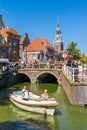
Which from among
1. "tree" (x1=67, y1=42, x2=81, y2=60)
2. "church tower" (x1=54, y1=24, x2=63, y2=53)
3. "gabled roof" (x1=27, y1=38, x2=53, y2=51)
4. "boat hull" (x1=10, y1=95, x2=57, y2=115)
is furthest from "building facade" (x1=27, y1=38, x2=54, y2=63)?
"boat hull" (x1=10, y1=95, x2=57, y2=115)

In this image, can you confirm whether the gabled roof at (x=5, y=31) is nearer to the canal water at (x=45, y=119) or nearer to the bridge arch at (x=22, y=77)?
the bridge arch at (x=22, y=77)

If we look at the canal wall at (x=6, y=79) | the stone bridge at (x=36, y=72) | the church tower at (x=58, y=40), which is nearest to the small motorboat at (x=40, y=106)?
the canal wall at (x=6, y=79)

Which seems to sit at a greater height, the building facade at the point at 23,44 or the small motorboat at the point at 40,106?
the building facade at the point at 23,44

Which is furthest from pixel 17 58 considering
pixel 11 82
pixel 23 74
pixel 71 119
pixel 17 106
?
pixel 71 119

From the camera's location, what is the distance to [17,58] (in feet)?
251

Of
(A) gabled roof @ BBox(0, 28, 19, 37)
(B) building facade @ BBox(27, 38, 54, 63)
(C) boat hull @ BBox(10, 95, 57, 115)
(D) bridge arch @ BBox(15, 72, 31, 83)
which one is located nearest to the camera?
(C) boat hull @ BBox(10, 95, 57, 115)

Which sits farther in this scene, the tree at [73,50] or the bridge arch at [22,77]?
the tree at [73,50]

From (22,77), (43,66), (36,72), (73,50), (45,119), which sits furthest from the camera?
(73,50)

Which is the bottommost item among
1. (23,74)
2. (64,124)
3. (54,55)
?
(64,124)

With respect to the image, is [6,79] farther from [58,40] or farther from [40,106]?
[58,40]

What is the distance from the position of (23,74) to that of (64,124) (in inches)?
1483

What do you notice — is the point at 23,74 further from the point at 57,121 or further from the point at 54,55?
the point at 54,55

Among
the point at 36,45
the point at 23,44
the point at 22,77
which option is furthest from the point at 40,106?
the point at 23,44

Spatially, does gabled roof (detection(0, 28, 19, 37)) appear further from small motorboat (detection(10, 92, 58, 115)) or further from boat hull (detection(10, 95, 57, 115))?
boat hull (detection(10, 95, 57, 115))
